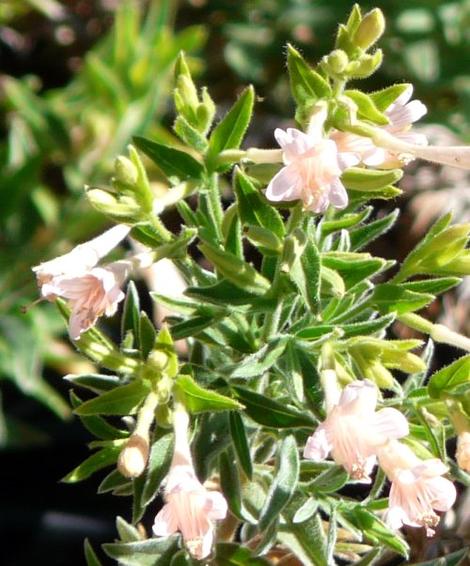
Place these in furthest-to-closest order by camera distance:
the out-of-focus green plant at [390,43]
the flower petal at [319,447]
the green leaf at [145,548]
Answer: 1. the out-of-focus green plant at [390,43]
2. the green leaf at [145,548]
3. the flower petal at [319,447]

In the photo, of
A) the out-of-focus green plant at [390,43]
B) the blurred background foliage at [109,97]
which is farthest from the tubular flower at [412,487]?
the out-of-focus green plant at [390,43]

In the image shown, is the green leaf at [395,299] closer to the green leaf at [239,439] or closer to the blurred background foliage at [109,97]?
the green leaf at [239,439]

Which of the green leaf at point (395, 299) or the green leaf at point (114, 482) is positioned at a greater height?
the green leaf at point (395, 299)

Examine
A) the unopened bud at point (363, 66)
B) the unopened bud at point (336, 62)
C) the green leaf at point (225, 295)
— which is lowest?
the green leaf at point (225, 295)

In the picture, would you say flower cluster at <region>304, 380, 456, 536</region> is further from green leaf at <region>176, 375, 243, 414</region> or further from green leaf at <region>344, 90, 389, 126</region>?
green leaf at <region>344, 90, 389, 126</region>

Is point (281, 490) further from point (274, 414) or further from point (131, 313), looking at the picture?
point (131, 313)

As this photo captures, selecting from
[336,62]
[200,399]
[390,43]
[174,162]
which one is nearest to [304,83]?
[336,62]
